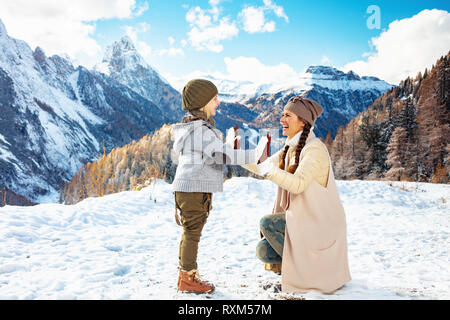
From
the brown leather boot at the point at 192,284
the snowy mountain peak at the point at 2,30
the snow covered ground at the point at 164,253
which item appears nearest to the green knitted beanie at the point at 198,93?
the brown leather boot at the point at 192,284

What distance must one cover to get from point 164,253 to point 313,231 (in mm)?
2410

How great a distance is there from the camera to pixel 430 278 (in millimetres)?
2873

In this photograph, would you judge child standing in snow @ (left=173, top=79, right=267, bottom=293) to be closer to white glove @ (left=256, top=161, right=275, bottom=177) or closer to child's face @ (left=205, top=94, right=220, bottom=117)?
child's face @ (left=205, top=94, right=220, bottom=117)

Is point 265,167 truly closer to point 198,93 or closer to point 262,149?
point 262,149

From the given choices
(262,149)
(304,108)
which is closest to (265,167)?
(262,149)

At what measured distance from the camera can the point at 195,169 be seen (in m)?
2.43

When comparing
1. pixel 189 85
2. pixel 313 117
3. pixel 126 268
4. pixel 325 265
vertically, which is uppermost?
pixel 189 85

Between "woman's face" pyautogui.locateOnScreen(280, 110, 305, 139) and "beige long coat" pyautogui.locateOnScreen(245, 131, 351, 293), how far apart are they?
0.31 metres

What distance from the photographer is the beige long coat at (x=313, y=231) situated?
2.28m

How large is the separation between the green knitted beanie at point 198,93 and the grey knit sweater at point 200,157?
0.20m

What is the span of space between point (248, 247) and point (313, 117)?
2.46 m

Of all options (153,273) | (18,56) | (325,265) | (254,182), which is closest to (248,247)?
(153,273)

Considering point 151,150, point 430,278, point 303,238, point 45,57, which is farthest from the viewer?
point 45,57
